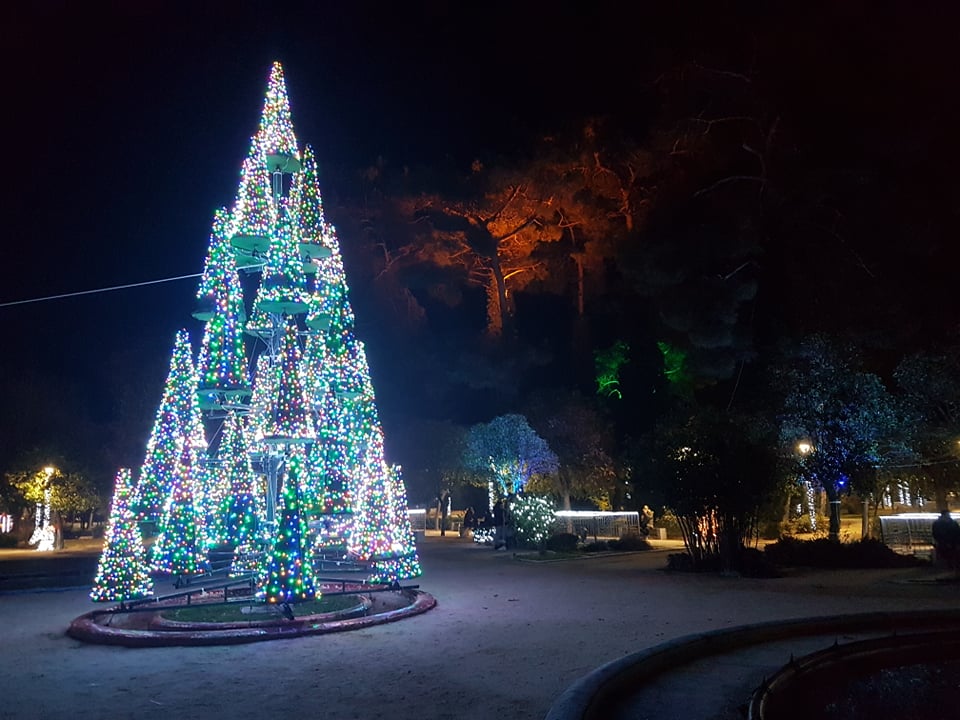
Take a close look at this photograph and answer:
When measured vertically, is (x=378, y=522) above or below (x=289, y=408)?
below

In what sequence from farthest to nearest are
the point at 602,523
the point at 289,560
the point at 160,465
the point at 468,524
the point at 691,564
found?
the point at 468,524 < the point at 602,523 < the point at 691,564 < the point at 160,465 < the point at 289,560

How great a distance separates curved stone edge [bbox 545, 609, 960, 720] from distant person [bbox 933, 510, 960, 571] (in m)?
5.75

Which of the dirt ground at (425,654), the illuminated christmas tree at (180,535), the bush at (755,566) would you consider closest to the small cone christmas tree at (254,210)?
the illuminated christmas tree at (180,535)

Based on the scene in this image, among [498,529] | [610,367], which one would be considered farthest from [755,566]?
[610,367]

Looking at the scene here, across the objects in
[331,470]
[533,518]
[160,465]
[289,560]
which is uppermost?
[160,465]

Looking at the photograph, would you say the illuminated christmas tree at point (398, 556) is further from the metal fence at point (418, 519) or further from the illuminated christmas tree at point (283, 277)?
the metal fence at point (418, 519)

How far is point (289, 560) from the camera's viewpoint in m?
10.6

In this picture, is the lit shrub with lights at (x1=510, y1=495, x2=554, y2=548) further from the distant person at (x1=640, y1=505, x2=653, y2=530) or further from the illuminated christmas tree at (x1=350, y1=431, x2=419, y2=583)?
the illuminated christmas tree at (x1=350, y1=431, x2=419, y2=583)

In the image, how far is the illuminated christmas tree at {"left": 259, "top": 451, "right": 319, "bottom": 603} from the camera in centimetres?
1048

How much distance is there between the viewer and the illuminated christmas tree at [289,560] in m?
10.5

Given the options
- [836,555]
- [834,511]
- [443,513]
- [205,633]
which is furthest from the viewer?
[443,513]

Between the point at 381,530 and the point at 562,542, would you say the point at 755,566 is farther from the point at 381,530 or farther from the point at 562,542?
the point at 562,542

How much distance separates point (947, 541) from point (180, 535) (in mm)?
13877

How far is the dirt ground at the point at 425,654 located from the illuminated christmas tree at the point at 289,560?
37.9 inches
